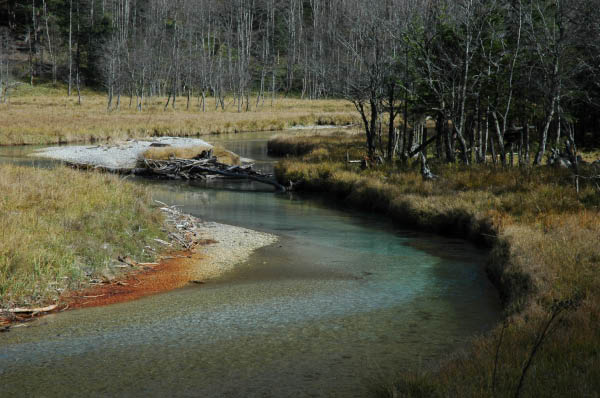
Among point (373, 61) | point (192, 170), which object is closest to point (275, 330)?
point (373, 61)

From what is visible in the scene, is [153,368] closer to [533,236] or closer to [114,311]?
[114,311]

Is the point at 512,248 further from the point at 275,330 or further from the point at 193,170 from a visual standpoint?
the point at 193,170

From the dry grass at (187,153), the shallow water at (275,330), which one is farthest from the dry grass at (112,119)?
the shallow water at (275,330)

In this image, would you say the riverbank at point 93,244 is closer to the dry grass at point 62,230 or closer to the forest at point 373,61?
the dry grass at point 62,230

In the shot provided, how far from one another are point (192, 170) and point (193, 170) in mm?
61

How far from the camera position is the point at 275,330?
30.3 ft

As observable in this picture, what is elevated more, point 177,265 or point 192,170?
point 192,170

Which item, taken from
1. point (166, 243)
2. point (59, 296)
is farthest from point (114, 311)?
point (166, 243)

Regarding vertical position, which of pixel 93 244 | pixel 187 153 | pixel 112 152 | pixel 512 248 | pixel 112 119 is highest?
pixel 112 119

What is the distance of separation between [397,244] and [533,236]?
382 cm

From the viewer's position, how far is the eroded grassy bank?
20.0 feet

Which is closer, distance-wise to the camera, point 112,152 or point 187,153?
point 187,153

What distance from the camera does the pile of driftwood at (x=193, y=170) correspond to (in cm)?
2873

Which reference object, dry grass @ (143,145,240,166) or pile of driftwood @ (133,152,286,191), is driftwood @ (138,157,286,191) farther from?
dry grass @ (143,145,240,166)
